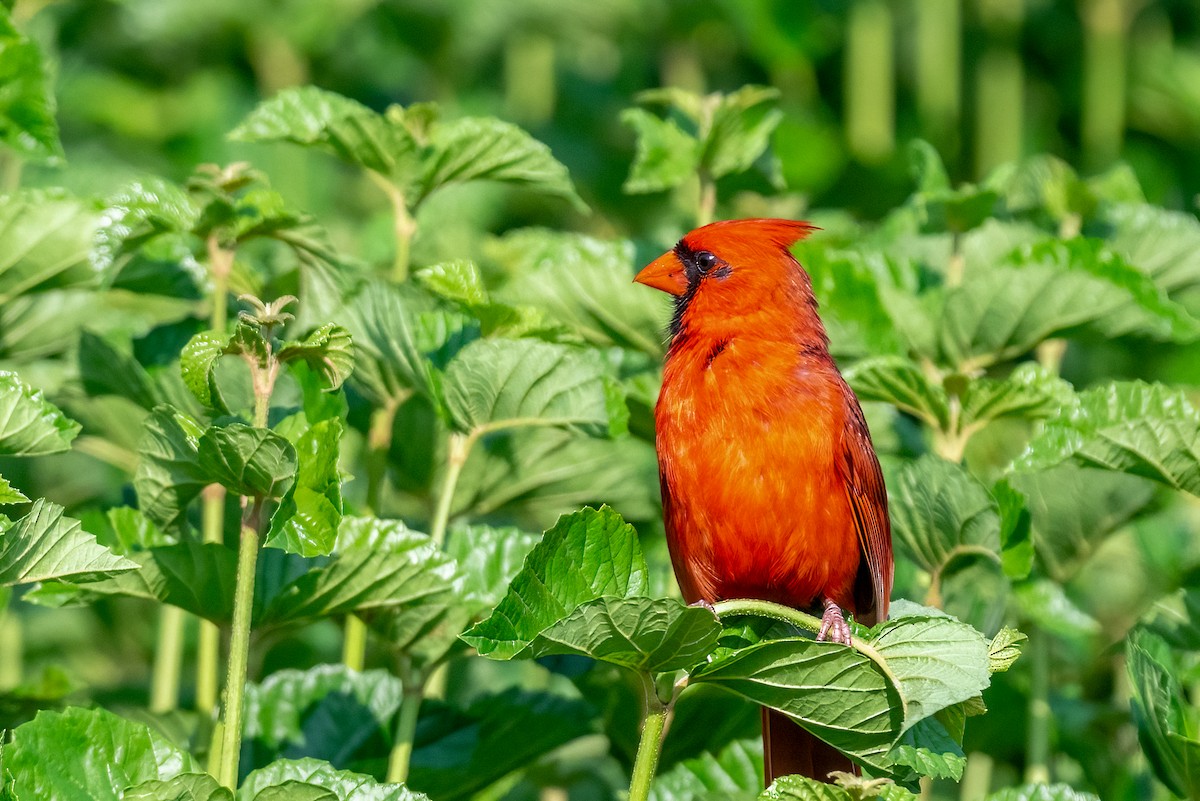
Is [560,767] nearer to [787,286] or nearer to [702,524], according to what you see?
[702,524]

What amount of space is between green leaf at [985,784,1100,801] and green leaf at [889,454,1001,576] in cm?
40

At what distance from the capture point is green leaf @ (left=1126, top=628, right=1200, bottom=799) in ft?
6.79

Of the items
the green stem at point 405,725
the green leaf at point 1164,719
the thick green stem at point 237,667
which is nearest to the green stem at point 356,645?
the green stem at point 405,725

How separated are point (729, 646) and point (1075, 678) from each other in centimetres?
143

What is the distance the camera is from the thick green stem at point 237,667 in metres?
1.77

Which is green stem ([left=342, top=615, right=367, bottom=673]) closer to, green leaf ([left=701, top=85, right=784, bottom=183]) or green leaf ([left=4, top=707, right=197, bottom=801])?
green leaf ([left=4, top=707, right=197, bottom=801])

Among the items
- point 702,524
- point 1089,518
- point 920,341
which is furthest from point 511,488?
point 1089,518

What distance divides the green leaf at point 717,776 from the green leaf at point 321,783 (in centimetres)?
63

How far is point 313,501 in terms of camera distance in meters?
1.80

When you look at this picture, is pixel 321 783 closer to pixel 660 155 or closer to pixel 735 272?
pixel 735 272

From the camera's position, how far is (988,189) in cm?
272

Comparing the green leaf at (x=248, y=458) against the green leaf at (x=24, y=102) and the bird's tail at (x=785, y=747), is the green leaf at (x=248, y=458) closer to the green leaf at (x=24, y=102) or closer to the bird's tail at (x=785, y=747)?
the green leaf at (x=24, y=102)

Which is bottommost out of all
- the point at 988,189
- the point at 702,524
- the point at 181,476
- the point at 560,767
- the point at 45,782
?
the point at 560,767

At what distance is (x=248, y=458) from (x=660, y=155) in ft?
4.05
